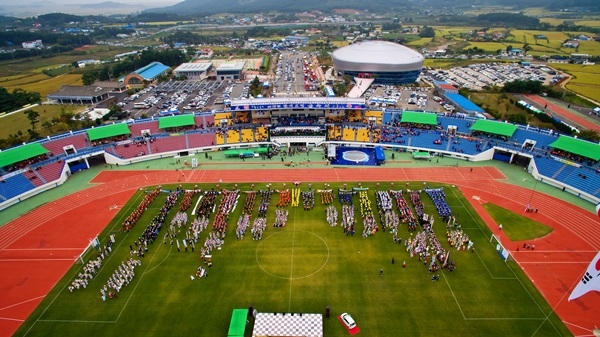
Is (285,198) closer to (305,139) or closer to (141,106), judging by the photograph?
(305,139)

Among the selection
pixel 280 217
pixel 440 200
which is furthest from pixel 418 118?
pixel 280 217

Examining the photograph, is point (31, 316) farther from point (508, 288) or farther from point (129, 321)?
point (508, 288)

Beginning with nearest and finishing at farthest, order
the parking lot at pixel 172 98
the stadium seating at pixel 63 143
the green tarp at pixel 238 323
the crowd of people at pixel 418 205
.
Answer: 1. the green tarp at pixel 238 323
2. the crowd of people at pixel 418 205
3. the stadium seating at pixel 63 143
4. the parking lot at pixel 172 98

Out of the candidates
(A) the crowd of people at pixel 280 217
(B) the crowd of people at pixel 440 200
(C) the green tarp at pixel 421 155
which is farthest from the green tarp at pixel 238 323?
(C) the green tarp at pixel 421 155

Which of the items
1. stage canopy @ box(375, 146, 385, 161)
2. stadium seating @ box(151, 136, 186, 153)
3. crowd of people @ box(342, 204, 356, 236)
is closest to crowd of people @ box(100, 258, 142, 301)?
crowd of people @ box(342, 204, 356, 236)

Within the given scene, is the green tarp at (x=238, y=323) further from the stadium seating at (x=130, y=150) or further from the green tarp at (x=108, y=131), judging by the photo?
the green tarp at (x=108, y=131)

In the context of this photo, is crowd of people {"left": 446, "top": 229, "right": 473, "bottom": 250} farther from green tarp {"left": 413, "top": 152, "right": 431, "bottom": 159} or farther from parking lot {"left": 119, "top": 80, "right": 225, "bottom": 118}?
parking lot {"left": 119, "top": 80, "right": 225, "bottom": 118}
